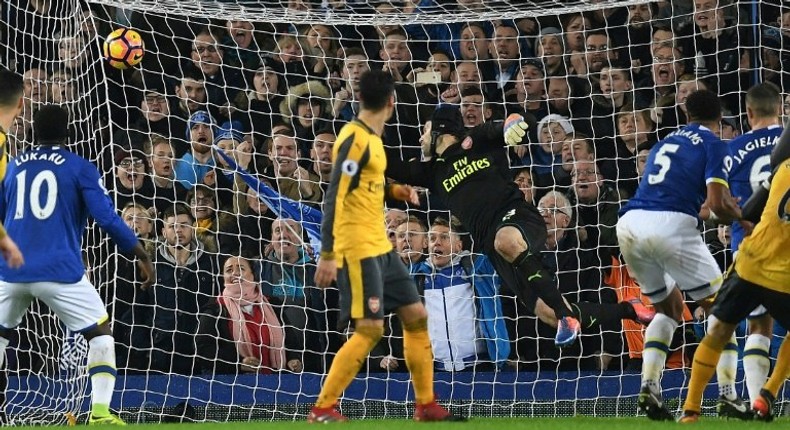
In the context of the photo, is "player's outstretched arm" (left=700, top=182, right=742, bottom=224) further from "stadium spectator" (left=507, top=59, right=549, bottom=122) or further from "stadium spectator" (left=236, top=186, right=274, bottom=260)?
"stadium spectator" (left=236, top=186, right=274, bottom=260)

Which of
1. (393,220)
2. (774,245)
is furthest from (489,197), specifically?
(774,245)

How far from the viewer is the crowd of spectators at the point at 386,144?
11.1 meters

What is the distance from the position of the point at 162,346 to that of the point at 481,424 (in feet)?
14.7

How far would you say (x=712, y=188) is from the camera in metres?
8.05

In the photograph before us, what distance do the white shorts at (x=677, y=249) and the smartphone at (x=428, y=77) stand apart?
359cm

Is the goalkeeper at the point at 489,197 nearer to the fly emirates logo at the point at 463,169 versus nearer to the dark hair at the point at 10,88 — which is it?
the fly emirates logo at the point at 463,169

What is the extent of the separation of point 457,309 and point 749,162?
2.89 m

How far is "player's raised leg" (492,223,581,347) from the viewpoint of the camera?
9.37 meters

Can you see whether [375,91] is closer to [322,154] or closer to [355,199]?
[355,199]

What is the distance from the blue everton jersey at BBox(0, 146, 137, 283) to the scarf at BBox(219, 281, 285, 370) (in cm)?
271

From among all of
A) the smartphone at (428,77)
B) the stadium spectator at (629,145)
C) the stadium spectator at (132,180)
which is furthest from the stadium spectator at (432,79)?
the stadium spectator at (132,180)

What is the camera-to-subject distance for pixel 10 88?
8.41m

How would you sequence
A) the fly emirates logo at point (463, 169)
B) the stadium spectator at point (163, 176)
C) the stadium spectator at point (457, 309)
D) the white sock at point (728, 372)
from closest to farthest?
1. the white sock at point (728, 372)
2. the fly emirates logo at point (463, 169)
3. the stadium spectator at point (457, 309)
4. the stadium spectator at point (163, 176)

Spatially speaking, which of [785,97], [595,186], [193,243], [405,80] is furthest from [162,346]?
[785,97]
